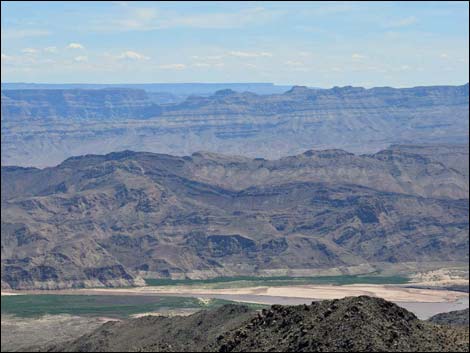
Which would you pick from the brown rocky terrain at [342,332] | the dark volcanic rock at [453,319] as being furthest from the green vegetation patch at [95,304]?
the brown rocky terrain at [342,332]

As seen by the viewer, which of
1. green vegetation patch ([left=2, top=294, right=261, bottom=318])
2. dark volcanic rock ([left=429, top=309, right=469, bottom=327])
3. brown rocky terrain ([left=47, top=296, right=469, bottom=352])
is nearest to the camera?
brown rocky terrain ([left=47, top=296, right=469, bottom=352])

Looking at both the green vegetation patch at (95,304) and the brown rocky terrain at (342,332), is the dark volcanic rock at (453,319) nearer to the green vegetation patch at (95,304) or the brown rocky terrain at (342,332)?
the green vegetation patch at (95,304)

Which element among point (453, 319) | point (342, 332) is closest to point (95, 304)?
point (453, 319)

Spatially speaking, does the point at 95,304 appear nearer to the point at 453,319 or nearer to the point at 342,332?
the point at 453,319

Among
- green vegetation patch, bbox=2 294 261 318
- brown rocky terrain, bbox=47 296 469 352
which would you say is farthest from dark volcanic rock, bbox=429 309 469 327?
brown rocky terrain, bbox=47 296 469 352

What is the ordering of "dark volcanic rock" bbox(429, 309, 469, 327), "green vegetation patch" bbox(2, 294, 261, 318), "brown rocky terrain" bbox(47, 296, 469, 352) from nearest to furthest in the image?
"brown rocky terrain" bbox(47, 296, 469, 352) → "dark volcanic rock" bbox(429, 309, 469, 327) → "green vegetation patch" bbox(2, 294, 261, 318)

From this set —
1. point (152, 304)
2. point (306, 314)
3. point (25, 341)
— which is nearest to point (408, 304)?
point (152, 304)

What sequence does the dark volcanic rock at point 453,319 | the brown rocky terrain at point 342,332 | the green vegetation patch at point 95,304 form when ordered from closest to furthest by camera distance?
1. the brown rocky terrain at point 342,332
2. the dark volcanic rock at point 453,319
3. the green vegetation patch at point 95,304

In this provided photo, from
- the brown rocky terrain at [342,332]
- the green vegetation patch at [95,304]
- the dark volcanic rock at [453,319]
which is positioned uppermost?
the brown rocky terrain at [342,332]

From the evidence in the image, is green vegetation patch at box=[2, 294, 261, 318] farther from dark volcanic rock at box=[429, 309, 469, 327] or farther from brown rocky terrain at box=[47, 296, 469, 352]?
brown rocky terrain at box=[47, 296, 469, 352]
